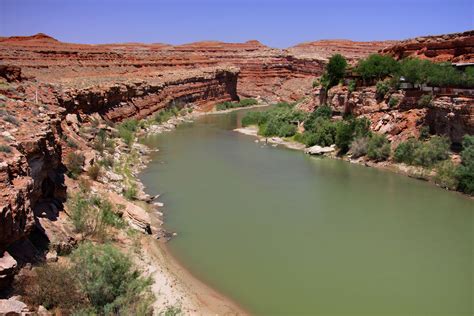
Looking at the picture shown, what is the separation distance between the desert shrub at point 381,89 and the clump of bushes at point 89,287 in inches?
809

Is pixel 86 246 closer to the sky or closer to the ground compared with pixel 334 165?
closer to the sky

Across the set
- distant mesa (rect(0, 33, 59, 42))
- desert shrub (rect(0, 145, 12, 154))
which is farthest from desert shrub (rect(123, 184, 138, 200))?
distant mesa (rect(0, 33, 59, 42))

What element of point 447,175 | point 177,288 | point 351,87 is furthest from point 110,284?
point 351,87

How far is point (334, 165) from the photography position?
74.5ft

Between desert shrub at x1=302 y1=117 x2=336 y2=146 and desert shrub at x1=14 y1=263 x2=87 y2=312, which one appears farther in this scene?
desert shrub at x1=302 y1=117 x2=336 y2=146

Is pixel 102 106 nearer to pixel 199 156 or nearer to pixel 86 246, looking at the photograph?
pixel 199 156

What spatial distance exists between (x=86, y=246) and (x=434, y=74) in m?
19.0

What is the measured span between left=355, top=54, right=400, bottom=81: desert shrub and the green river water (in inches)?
289

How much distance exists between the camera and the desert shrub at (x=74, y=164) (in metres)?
13.7

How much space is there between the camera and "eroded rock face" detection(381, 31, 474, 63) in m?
24.3

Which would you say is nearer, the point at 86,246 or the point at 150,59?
the point at 86,246

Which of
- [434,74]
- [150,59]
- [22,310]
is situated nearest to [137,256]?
[22,310]

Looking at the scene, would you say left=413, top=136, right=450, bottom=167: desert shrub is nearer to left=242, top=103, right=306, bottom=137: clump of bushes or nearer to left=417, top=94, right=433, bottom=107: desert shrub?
left=417, top=94, right=433, bottom=107: desert shrub

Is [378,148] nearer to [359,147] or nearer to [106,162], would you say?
[359,147]
